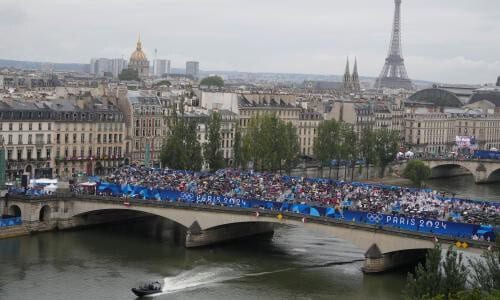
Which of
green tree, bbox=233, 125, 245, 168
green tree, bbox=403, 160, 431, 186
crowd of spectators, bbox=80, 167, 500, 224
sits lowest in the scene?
green tree, bbox=403, 160, 431, 186

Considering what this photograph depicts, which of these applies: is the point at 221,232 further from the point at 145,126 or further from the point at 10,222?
the point at 145,126

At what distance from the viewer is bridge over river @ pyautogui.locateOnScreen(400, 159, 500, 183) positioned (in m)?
121

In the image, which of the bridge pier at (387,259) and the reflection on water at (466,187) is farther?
the reflection on water at (466,187)

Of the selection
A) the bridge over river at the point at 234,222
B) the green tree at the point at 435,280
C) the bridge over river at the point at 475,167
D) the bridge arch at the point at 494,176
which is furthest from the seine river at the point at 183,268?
the bridge arch at the point at 494,176

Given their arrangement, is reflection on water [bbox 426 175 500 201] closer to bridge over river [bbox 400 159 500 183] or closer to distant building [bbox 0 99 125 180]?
bridge over river [bbox 400 159 500 183]

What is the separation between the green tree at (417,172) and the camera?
109 meters

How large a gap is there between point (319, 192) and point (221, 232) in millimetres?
7557

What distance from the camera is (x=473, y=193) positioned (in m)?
107

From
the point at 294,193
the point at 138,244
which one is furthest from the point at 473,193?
the point at 138,244

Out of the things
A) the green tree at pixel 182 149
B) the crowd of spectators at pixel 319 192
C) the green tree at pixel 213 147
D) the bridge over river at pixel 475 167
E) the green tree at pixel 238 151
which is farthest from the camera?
the bridge over river at pixel 475 167

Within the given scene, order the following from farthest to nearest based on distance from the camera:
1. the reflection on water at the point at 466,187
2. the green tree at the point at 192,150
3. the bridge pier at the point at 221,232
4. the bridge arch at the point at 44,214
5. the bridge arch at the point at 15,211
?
the reflection on water at the point at 466,187 → the green tree at the point at 192,150 → the bridge arch at the point at 44,214 → the bridge arch at the point at 15,211 → the bridge pier at the point at 221,232

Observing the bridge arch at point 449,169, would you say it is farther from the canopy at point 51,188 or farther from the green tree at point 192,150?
the canopy at point 51,188

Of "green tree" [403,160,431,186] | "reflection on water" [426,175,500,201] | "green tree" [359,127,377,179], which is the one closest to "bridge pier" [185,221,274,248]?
"reflection on water" [426,175,500,201]

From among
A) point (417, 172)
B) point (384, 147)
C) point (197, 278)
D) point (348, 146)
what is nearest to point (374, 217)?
point (197, 278)
